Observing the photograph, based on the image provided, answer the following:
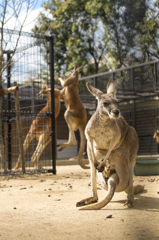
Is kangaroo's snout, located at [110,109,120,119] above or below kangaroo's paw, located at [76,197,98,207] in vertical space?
above

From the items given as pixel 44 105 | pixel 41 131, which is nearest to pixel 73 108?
pixel 41 131

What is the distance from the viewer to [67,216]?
255 cm

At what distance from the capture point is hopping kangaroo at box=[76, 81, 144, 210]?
2.72 m

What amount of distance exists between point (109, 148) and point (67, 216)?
29.5 inches

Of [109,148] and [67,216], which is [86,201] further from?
[109,148]

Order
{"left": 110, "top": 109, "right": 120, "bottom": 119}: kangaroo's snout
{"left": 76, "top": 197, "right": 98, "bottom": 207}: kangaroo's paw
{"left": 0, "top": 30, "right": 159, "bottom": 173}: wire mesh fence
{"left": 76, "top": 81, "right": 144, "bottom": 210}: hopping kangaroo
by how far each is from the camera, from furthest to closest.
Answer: {"left": 0, "top": 30, "right": 159, "bottom": 173}: wire mesh fence
{"left": 76, "top": 197, "right": 98, "bottom": 207}: kangaroo's paw
{"left": 76, "top": 81, "right": 144, "bottom": 210}: hopping kangaroo
{"left": 110, "top": 109, "right": 120, "bottom": 119}: kangaroo's snout

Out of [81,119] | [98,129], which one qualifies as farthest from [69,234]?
[81,119]

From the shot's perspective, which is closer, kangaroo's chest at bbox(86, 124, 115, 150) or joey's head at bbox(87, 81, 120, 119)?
joey's head at bbox(87, 81, 120, 119)

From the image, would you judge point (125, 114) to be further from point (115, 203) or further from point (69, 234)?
point (69, 234)

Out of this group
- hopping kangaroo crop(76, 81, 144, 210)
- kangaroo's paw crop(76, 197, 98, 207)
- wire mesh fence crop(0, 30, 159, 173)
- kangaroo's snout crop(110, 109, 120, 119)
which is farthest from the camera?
wire mesh fence crop(0, 30, 159, 173)

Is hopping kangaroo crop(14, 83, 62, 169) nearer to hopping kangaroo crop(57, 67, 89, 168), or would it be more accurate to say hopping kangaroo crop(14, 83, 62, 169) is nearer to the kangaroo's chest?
hopping kangaroo crop(57, 67, 89, 168)

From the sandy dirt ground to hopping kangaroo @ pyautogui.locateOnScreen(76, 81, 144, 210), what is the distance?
20 cm

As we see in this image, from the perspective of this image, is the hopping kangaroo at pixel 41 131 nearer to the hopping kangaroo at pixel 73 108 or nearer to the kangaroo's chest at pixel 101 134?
the hopping kangaroo at pixel 73 108

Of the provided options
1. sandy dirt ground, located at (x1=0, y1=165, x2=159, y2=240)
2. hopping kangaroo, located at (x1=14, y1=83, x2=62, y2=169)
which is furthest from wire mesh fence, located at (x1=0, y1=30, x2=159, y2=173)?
sandy dirt ground, located at (x1=0, y1=165, x2=159, y2=240)
